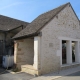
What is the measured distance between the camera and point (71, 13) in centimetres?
1300

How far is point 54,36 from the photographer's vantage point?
10828mm

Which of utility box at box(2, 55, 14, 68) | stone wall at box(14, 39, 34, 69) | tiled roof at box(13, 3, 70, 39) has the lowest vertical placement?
utility box at box(2, 55, 14, 68)

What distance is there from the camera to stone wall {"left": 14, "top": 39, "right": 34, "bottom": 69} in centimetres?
1179

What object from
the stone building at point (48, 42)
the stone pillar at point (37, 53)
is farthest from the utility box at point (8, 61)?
the stone pillar at point (37, 53)

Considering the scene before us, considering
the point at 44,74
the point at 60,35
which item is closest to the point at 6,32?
the point at 60,35

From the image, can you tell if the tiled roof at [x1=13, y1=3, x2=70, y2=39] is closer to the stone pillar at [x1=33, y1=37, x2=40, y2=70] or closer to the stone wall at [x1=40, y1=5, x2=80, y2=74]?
the stone wall at [x1=40, y1=5, x2=80, y2=74]

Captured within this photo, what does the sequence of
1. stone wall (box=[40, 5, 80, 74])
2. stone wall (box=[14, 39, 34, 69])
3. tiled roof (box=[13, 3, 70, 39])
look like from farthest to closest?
stone wall (box=[14, 39, 34, 69]), tiled roof (box=[13, 3, 70, 39]), stone wall (box=[40, 5, 80, 74])

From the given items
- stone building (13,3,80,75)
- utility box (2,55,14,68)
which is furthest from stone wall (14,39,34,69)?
utility box (2,55,14,68)

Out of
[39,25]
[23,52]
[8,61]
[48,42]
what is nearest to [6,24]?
[8,61]

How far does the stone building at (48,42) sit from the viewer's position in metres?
9.63

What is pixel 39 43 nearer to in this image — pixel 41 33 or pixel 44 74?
pixel 41 33

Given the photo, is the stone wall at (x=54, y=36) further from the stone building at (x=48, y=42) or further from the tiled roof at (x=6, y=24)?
the tiled roof at (x=6, y=24)

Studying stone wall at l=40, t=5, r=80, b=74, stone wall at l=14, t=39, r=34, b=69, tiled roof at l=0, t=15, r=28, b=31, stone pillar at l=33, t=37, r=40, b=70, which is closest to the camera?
stone pillar at l=33, t=37, r=40, b=70

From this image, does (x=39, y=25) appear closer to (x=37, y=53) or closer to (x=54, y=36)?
(x=54, y=36)
